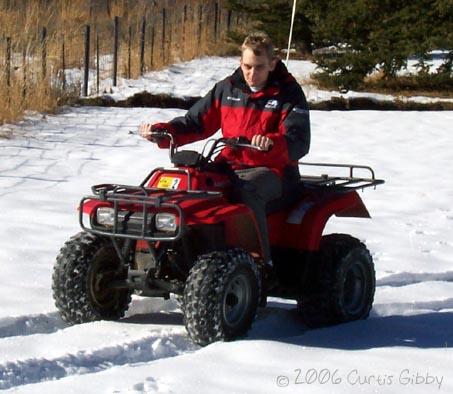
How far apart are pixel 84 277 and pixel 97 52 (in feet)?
42.2

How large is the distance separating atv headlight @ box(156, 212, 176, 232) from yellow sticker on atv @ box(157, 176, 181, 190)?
0.99 feet

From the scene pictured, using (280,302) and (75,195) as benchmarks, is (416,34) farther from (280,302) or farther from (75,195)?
(280,302)

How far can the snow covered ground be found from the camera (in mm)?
4145

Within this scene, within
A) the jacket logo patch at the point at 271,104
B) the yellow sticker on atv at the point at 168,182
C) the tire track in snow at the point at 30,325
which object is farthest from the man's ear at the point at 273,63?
the tire track in snow at the point at 30,325

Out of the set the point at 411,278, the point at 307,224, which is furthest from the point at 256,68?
the point at 411,278

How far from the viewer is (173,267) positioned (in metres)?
4.93

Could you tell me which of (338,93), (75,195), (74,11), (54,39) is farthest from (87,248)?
(74,11)

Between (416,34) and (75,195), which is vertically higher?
(416,34)

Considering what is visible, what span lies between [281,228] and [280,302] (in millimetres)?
812

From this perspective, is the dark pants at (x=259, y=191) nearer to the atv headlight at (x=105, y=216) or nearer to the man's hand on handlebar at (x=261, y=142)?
the man's hand on handlebar at (x=261, y=142)

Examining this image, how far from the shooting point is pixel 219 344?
458 centimetres

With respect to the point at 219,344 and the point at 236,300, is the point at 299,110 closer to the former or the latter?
the point at 236,300

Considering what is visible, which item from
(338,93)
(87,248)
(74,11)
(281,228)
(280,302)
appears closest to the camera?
(87,248)

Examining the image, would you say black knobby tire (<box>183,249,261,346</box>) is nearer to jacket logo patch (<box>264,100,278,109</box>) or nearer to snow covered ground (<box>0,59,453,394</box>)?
snow covered ground (<box>0,59,453,394</box>)
